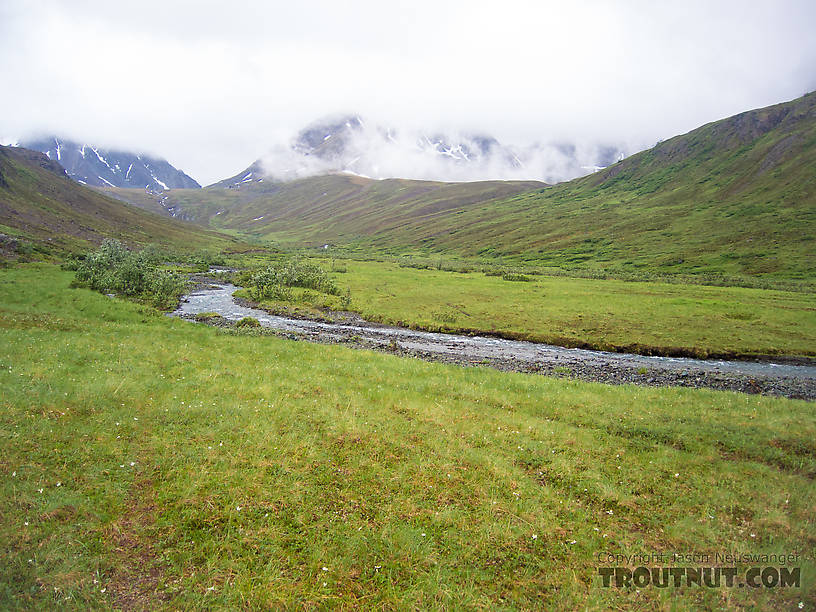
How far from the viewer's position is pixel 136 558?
29.6ft

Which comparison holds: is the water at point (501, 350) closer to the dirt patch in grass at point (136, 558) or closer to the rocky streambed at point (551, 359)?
the rocky streambed at point (551, 359)

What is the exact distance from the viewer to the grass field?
144 ft

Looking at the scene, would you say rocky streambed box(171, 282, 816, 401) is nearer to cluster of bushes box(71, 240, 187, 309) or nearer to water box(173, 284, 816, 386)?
water box(173, 284, 816, 386)

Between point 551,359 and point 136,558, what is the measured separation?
36.6 m

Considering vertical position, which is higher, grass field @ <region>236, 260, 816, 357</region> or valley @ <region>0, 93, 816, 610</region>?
grass field @ <region>236, 260, 816, 357</region>

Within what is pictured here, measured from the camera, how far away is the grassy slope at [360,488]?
867 cm

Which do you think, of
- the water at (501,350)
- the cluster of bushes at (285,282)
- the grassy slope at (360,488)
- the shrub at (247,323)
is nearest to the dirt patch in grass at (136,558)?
the grassy slope at (360,488)

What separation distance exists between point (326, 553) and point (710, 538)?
1048cm

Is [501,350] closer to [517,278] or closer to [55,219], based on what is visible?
[517,278]

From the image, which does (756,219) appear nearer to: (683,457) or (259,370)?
(683,457)

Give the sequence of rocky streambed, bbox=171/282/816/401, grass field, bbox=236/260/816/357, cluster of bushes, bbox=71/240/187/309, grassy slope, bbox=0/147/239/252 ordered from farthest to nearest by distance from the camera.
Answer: grassy slope, bbox=0/147/239/252 → cluster of bushes, bbox=71/240/187/309 → grass field, bbox=236/260/816/357 → rocky streambed, bbox=171/282/816/401

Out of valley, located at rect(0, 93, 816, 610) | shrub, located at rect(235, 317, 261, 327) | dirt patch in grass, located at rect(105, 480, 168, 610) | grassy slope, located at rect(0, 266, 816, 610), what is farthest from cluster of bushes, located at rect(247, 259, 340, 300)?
dirt patch in grass, located at rect(105, 480, 168, 610)

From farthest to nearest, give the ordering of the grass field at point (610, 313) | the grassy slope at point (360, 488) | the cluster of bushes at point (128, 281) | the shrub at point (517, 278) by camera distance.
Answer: the shrub at point (517, 278) < the cluster of bushes at point (128, 281) < the grass field at point (610, 313) < the grassy slope at point (360, 488)

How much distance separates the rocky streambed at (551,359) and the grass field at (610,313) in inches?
115
